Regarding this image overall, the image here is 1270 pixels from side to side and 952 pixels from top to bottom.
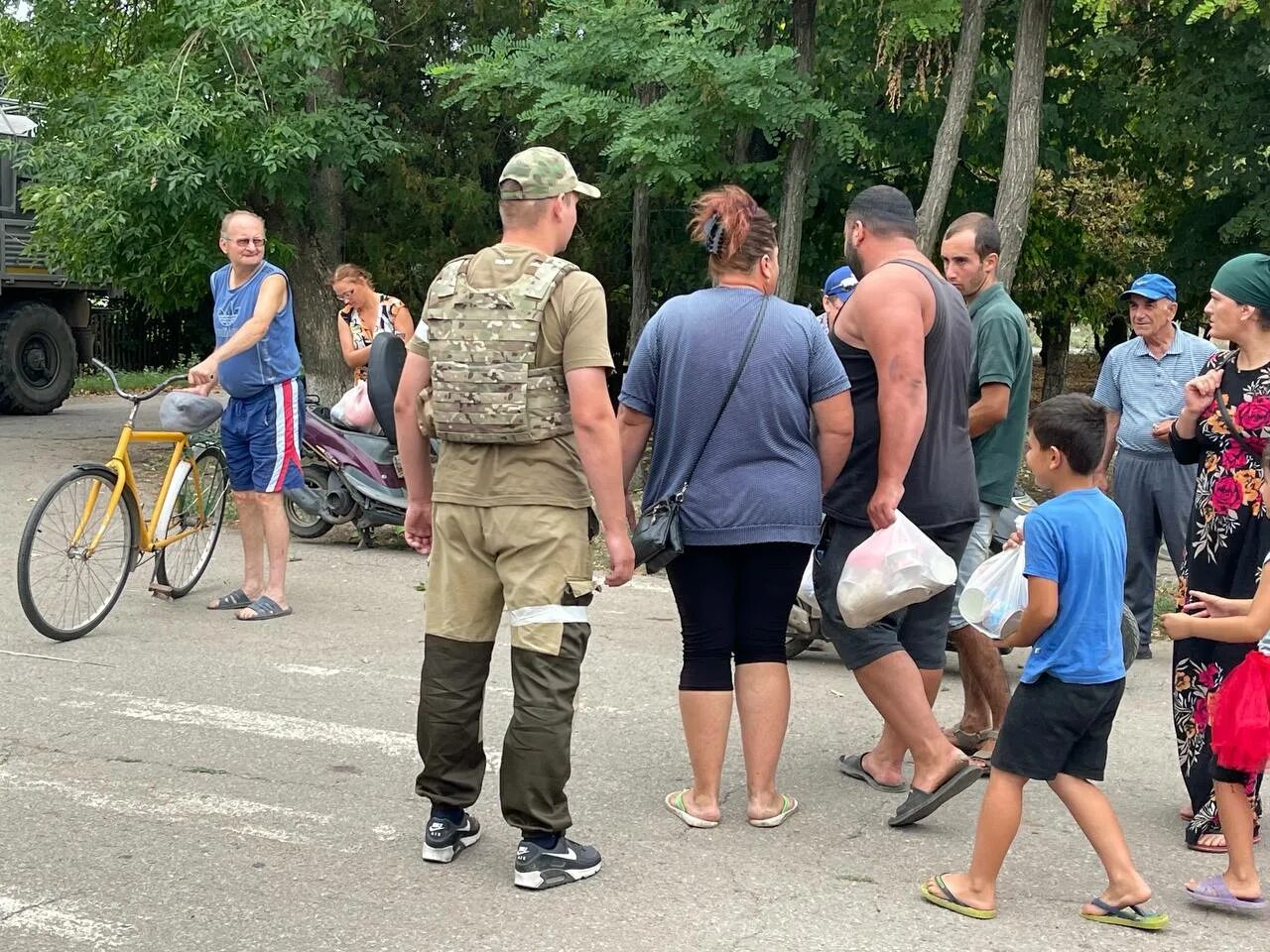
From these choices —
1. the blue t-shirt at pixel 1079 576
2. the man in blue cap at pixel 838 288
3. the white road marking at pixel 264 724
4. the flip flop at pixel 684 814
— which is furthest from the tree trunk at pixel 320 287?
the blue t-shirt at pixel 1079 576

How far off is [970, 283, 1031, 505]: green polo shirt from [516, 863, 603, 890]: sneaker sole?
227 cm

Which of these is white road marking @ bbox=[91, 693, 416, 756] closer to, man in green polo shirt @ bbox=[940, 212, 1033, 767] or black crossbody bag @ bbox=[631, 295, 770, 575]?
black crossbody bag @ bbox=[631, 295, 770, 575]

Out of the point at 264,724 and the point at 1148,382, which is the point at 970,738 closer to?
the point at 1148,382

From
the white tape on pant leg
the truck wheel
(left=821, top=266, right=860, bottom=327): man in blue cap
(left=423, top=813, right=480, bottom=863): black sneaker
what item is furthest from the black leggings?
the truck wheel

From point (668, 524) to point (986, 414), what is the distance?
1550 millimetres

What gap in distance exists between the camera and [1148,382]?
23.9 feet

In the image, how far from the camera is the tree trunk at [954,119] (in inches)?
480

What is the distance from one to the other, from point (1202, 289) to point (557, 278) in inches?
557

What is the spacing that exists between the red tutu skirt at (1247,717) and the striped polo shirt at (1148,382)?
3.04 metres

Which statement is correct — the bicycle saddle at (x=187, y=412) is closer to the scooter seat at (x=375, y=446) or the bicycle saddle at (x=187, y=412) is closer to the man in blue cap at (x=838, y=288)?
the scooter seat at (x=375, y=446)

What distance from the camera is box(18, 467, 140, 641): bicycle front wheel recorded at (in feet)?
22.9

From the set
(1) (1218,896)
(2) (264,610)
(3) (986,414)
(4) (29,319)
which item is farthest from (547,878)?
(4) (29,319)

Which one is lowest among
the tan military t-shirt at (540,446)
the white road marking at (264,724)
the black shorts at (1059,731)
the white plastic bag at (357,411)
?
the white road marking at (264,724)

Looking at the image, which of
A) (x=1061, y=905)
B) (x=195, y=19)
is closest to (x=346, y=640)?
(x=1061, y=905)
